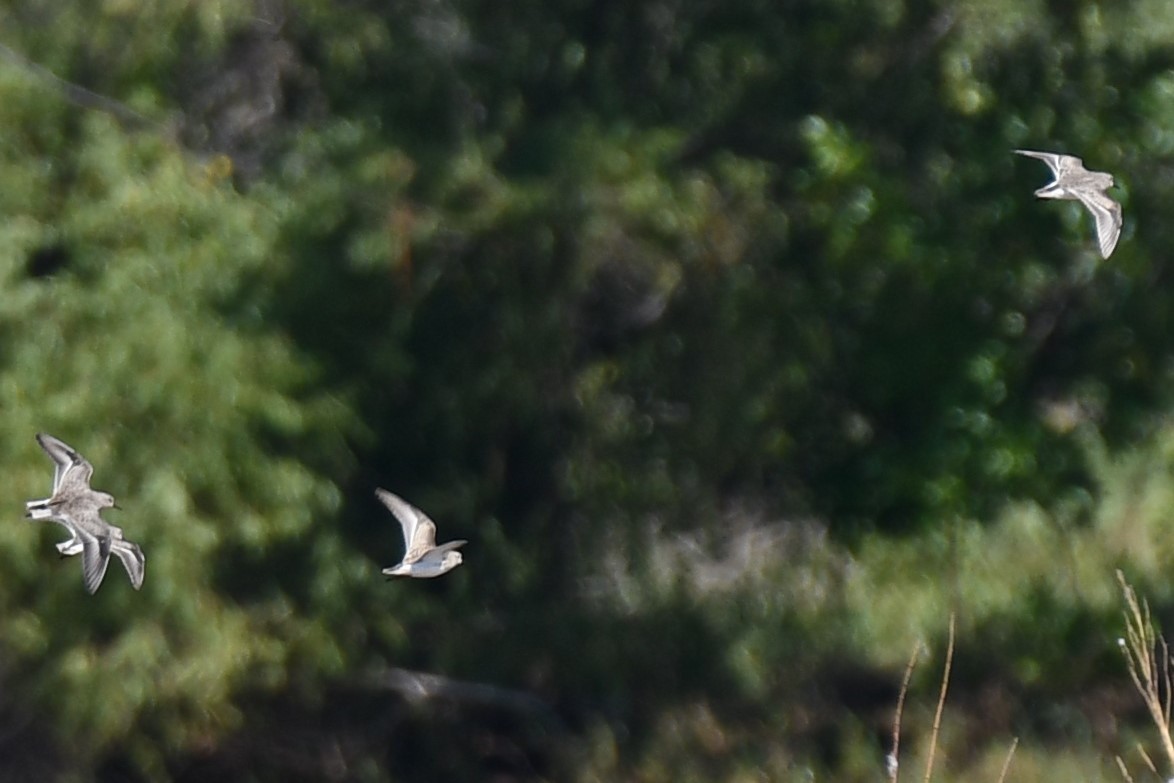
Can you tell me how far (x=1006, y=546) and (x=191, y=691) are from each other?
11.6 feet

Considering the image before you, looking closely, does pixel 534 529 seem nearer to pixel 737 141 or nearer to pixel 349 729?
pixel 349 729

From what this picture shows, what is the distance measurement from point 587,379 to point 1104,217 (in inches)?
174

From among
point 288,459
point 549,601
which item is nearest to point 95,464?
point 288,459

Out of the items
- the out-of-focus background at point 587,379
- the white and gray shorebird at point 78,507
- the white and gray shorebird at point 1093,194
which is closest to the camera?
the white and gray shorebird at point 1093,194

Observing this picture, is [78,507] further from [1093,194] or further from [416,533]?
[1093,194]

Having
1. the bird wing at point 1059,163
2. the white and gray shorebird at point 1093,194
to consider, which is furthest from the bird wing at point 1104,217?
the bird wing at point 1059,163

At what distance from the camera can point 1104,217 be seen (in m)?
4.59

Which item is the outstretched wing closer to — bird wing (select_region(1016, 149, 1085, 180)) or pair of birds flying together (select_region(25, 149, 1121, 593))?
pair of birds flying together (select_region(25, 149, 1121, 593))

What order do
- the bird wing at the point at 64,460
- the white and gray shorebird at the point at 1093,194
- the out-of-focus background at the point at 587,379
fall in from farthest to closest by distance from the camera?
1. the out-of-focus background at the point at 587,379
2. the bird wing at the point at 64,460
3. the white and gray shorebird at the point at 1093,194

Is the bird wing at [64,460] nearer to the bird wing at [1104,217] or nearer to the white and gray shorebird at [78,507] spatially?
the white and gray shorebird at [78,507]

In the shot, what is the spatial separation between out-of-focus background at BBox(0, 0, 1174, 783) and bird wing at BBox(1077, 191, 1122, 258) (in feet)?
12.4

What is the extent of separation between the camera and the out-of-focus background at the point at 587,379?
26.1ft

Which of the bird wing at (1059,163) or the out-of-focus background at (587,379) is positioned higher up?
the bird wing at (1059,163)

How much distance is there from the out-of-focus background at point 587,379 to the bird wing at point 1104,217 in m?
3.76
